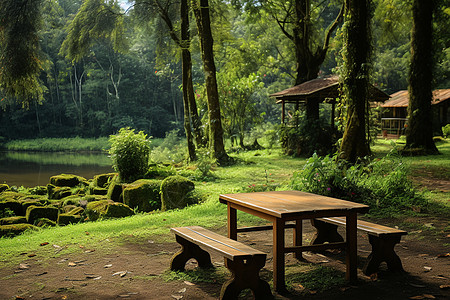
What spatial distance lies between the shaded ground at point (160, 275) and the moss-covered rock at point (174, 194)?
3207mm

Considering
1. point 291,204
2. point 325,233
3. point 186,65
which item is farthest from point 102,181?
point 291,204

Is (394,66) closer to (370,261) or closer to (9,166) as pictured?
(9,166)

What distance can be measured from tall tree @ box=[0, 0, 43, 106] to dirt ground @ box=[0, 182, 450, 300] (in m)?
10.6

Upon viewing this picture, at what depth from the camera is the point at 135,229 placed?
22.7 feet

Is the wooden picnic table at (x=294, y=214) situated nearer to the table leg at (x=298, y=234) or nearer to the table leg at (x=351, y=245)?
the table leg at (x=351, y=245)

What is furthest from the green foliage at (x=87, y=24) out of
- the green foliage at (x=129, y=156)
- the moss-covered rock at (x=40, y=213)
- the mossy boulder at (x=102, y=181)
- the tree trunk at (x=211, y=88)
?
the moss-covered rock at (x=40, y=213)

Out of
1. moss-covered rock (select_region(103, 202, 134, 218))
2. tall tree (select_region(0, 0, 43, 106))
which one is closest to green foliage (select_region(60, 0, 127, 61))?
tall tree (select_region(0, 0, 43, 106))

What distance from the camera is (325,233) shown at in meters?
5.20

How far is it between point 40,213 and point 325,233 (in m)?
6.54

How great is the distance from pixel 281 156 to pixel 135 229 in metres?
12.5

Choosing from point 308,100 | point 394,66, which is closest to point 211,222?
point 308,100

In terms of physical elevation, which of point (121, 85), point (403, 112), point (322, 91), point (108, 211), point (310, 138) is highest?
point (121, 85)

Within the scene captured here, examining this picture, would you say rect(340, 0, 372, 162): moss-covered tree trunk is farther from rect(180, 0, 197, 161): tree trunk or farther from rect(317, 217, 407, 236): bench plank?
rect(180, 0, 197, 161): tree trunk

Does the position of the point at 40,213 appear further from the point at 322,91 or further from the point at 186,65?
the point at 322,91
